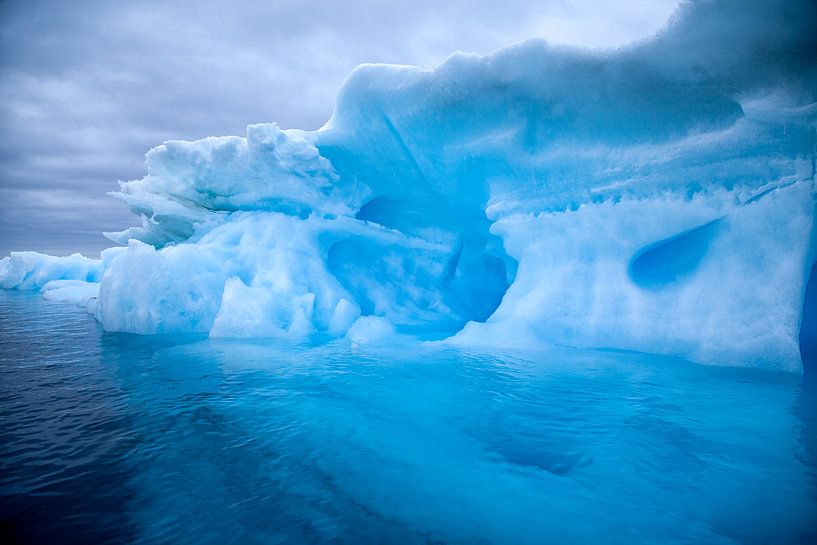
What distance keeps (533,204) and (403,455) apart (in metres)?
5.70

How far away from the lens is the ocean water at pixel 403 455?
2.31m

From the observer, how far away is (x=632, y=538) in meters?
2.23

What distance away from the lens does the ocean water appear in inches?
90.8

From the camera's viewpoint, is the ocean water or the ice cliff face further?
the ice cliff face

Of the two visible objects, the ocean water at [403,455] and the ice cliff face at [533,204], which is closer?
the ocean water at [403,455]

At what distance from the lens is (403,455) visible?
124 inches

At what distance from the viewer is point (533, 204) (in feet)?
25.3

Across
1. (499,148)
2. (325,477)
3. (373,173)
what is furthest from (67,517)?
(373,173)

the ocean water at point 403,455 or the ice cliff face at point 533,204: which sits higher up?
the ice cliff face at point 533,204

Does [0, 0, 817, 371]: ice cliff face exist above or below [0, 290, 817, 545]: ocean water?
above

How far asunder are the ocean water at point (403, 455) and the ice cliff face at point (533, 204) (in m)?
1.54

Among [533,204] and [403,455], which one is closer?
[403,455]

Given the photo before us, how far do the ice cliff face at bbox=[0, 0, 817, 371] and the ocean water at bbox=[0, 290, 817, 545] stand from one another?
1.54 meters

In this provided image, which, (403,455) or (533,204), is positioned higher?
(533,204)
